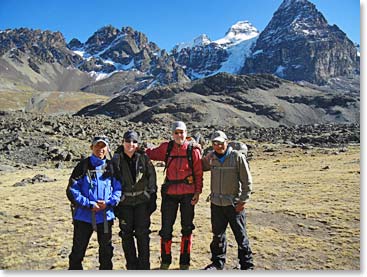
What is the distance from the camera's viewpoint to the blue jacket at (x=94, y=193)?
621 cm

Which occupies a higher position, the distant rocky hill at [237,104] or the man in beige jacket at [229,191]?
the distant rocky hill at [237,104]

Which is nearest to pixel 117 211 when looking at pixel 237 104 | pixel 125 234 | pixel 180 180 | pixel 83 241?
pixel 125 234

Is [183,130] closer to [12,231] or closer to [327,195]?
[12,231]

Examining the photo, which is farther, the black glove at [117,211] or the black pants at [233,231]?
the black pants at [233,231]

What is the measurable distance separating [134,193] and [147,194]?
0.76 feet

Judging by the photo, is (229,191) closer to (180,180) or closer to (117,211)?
(180,180)

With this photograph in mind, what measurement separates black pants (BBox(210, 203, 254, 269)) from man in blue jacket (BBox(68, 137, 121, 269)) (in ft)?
6.36

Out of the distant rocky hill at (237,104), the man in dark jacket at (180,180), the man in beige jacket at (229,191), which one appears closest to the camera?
the man in beige jacket at (229,191)

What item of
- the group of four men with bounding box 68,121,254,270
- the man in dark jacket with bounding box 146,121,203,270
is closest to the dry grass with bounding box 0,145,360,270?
the group of four men with bounding box 68,121,254,270

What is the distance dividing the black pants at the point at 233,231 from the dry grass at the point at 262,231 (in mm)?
652

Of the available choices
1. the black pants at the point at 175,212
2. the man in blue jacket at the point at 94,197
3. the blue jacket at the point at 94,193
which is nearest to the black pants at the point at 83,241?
the man in blue jacket at the point at 94,197

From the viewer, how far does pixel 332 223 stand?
10.4 metres

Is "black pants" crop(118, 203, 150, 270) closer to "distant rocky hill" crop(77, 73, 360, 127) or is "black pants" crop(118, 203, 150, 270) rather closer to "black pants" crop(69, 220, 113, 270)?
"black pants" crop(69, 220, 113, 270)

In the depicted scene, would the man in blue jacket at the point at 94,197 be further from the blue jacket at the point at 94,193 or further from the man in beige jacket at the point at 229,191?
the man in beige jacket at the point at 229,191
